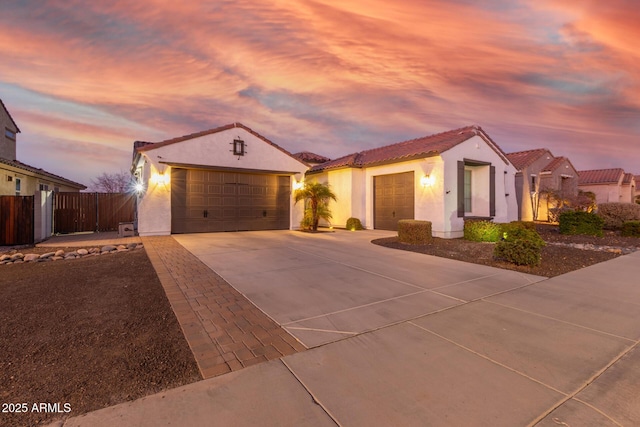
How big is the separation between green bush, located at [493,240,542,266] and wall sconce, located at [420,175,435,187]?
5795 millimetres

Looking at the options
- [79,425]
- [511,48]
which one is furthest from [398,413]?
[511,48]

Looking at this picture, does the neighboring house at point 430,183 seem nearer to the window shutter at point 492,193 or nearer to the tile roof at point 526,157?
the window shutter at point 492,193

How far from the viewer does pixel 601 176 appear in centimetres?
2803

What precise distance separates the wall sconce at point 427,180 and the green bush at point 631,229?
29.6 ft

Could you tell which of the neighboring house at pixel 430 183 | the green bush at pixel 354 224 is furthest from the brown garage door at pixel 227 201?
the neighboring house at pixel 430 183

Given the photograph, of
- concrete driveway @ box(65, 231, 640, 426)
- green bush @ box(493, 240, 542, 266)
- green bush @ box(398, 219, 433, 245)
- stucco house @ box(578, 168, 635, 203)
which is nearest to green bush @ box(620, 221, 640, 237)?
green bush @ box(398, 219, 433, 245)

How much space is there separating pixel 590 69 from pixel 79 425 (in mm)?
15957

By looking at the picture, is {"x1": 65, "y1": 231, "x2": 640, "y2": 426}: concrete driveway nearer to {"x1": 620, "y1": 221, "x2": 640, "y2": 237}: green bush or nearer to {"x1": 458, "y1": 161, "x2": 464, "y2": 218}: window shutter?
{"x1": 458, "y1": 161, "x2": 464, "y2": 218}: window shutter

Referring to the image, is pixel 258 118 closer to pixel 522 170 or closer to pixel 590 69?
pixel 590 69

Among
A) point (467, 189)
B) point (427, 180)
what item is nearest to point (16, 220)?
point (427, 180)

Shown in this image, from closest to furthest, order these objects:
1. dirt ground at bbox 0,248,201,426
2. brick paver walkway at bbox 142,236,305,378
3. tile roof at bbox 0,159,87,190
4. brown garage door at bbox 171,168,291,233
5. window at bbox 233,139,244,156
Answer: dirt ground at bbox 0,248,201,426
brick paver walkway at bbox 142,236,305,378
tile roof at bbox 0,159,87,190
brown garage door at bbox 171,168,291,233
window at bbox 233,139,244,156

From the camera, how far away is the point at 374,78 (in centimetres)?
1112

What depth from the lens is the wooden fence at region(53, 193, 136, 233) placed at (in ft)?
43.4

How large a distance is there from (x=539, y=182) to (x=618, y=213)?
367 inches
